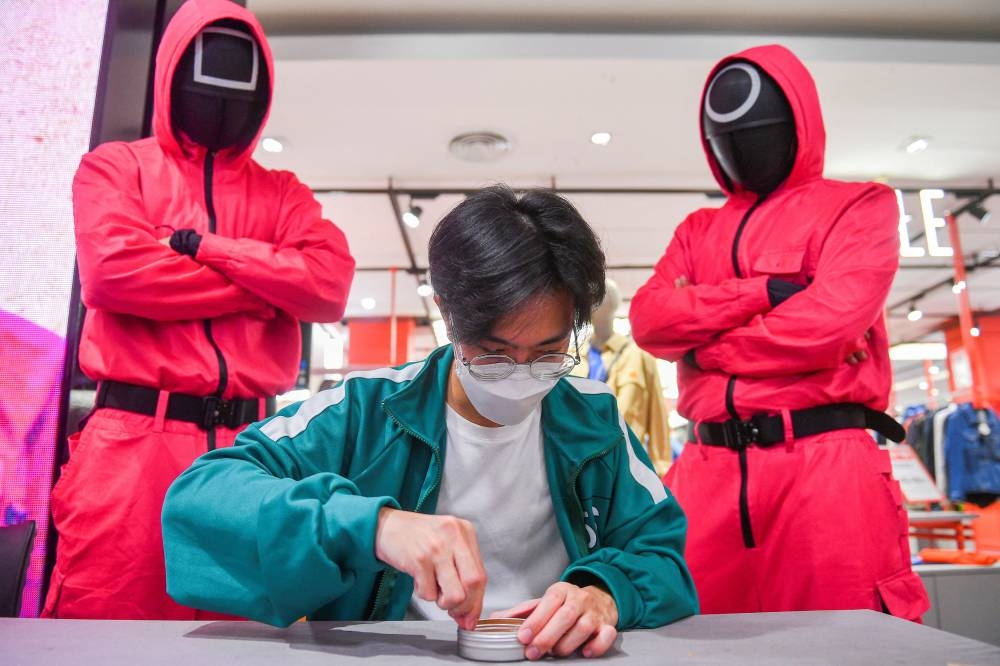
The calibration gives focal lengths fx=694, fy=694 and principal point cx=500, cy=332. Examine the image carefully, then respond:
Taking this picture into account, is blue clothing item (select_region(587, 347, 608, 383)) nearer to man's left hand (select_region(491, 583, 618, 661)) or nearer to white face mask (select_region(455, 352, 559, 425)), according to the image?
white face mask (select_region(455, 352, 559, 425))

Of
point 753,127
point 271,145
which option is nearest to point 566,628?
point 753,127

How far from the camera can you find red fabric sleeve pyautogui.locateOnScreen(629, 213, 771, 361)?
1929 millimetres

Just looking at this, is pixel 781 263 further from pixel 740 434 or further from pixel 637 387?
pixel 637 387

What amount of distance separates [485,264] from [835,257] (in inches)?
49.9

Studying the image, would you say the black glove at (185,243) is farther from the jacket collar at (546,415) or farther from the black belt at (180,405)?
the jacket collar at (546,415)

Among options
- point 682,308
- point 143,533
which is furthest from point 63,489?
point 682,308

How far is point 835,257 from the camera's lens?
192 centimetres

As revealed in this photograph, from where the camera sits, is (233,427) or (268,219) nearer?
(233,427)

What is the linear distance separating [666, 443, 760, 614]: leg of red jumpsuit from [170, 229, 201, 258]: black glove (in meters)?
1.50

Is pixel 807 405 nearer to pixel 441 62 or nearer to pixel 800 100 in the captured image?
pixel 800 100

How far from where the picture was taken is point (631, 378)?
411 cm

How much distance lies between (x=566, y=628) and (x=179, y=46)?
189cm

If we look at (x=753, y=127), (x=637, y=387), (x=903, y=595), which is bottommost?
(x=903, y=595)

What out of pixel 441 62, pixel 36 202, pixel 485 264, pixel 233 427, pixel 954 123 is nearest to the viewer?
pixel 485 264
